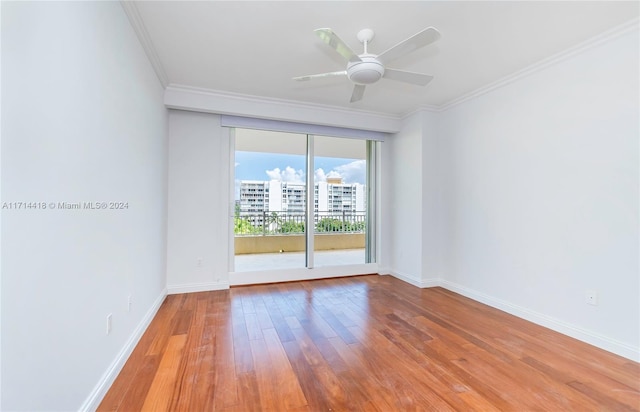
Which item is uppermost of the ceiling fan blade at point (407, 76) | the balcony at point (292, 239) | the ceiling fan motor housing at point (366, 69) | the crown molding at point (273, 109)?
the crown molding at point (273, 109)

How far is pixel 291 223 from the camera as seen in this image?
14.6 feet

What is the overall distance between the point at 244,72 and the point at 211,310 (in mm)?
2550

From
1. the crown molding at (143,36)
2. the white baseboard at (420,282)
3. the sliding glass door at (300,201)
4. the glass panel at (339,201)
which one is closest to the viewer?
the crown molding at (143,36)

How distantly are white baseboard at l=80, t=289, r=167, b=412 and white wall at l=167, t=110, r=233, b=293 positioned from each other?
2.96 feet

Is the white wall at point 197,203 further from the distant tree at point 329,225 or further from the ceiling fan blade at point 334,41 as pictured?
the ceiling fan blade at point 334,41

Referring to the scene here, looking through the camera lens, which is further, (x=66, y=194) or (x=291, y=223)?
(x=291, y=223)

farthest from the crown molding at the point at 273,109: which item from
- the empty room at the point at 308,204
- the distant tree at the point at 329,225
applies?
the distant tree at the point at 329,225

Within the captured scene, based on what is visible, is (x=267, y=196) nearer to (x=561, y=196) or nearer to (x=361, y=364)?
(x=361, y=364)

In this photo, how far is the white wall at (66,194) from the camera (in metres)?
0.99

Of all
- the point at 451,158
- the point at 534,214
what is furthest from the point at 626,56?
the point at 451,158

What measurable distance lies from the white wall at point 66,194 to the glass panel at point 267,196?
1.91 metres

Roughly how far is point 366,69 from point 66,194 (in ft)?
6.57

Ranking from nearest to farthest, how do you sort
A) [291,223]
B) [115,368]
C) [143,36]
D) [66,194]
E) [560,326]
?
[66,194] → [115,368] → [143,36] → [560,326] → [291,223]

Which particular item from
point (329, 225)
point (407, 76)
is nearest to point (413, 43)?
point (407, 76)
